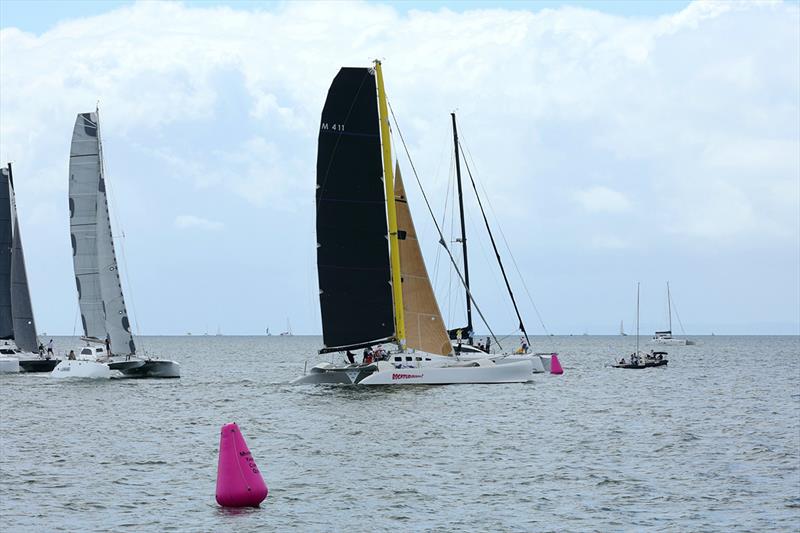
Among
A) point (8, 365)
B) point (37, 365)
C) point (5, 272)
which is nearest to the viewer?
point (8, 365)

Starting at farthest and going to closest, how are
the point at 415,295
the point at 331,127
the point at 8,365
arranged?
1. the point at 8,365
2. the point at 415,295
3. the point at 331,127

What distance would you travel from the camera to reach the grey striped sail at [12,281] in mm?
88438

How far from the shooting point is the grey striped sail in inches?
3482

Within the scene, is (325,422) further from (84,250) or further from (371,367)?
(84,250)

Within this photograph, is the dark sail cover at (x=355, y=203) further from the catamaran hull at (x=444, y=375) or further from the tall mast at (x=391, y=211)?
the catamaran hull at (x=444, y=375)

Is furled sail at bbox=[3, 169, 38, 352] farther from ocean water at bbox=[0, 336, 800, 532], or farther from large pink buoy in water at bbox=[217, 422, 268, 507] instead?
large pink buoy in water at bbox=[217, 422, 268, 507]

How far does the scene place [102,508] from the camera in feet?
89.7

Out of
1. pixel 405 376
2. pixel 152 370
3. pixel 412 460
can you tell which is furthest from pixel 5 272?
pixel 412 460

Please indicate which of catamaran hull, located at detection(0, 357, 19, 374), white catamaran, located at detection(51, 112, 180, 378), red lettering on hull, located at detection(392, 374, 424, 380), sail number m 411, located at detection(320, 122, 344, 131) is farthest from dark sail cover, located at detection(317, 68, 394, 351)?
catamaran hull, located at detection(0, 357, 19, 374)

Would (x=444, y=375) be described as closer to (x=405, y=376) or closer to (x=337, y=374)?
(x=405, y=376)

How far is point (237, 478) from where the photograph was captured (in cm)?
2662

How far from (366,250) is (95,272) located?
25.0 metres

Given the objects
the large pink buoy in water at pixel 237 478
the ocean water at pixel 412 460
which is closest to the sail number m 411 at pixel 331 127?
the ocean water at pixel 412 460

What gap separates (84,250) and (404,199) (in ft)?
85.3
